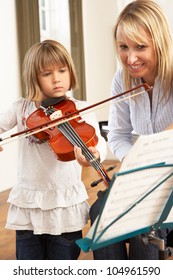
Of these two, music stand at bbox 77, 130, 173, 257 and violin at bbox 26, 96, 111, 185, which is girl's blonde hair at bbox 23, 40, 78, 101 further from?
music stand at bbox 77, 130, 173, 257

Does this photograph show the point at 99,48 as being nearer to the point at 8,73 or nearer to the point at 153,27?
the point at 8,73

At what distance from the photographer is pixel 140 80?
145cm

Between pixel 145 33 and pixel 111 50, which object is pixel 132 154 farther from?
pixel 111 50

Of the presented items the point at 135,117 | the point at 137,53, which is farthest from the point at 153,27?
the point at 135,117

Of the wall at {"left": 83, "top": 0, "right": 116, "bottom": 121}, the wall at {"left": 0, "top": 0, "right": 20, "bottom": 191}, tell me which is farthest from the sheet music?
the wall at {"left": 83, "top": 0, "right": 116, "bottom": 121}

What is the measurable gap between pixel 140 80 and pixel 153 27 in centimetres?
25

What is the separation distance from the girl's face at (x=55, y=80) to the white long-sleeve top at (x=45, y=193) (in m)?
0.15

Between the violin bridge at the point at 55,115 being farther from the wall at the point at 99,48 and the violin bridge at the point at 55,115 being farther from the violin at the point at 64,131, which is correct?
the wall at the point at 99,48

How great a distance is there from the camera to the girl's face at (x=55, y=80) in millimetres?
1422

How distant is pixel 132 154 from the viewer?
0.75m

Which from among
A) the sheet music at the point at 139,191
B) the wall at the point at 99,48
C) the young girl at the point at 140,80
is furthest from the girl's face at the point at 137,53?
the wall at the point at 99,48

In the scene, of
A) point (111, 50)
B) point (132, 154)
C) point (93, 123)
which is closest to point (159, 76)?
point (93, 123)

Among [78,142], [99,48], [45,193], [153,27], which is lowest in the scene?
[45,193]

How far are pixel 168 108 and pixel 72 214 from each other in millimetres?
513
